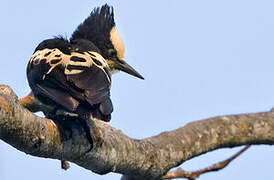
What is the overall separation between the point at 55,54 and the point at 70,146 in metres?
1.13

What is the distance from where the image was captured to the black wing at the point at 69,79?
11.4ft

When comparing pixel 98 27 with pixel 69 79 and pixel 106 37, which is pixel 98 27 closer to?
pixel 106 37

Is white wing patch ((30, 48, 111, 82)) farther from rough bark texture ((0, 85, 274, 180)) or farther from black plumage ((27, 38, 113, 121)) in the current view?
rough bark texture ((0, 85, 274, 180))

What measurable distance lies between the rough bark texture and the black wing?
171 millimetres

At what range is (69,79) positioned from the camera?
359cm

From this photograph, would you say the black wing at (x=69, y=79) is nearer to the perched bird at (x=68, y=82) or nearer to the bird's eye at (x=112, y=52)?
the perched bird at (x=68, y=82)

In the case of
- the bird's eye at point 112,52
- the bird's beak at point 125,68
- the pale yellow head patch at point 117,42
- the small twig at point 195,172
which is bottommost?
the small twig at point 195,172

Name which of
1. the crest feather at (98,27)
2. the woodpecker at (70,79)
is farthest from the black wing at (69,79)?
the crest feather at (98,27)

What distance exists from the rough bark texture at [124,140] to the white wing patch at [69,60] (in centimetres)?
41

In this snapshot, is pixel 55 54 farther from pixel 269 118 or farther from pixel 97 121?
pixel 269 118

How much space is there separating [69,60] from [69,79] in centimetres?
30

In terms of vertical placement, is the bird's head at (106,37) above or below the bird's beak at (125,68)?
above

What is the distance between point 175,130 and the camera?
4156 mm

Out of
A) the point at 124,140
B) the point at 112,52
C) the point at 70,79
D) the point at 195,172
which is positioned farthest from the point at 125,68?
the point at 124,140
